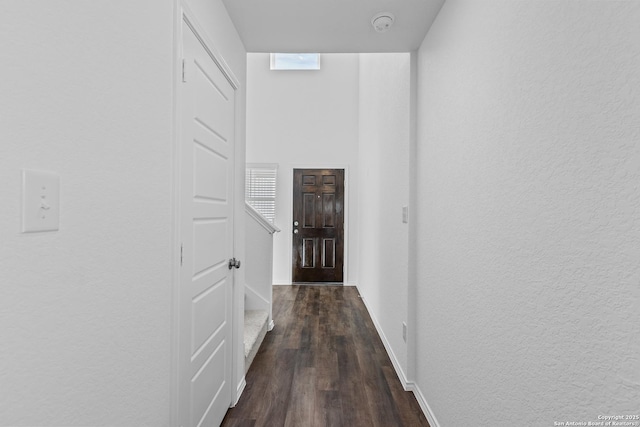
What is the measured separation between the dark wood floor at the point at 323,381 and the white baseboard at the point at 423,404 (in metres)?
0.03

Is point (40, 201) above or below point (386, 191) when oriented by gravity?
below

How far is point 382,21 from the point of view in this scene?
1.97 m

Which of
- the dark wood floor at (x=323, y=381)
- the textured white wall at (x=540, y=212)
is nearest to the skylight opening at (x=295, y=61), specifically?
the dark wood floor at (x=323, y=381)

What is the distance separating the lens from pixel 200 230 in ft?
5.23

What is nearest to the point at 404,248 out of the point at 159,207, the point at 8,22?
the point at 159,207

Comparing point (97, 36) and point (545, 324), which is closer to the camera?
point (97, 36)

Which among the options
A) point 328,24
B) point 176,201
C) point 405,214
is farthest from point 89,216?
point 405,214

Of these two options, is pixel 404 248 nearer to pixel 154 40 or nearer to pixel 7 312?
pixel 154 40

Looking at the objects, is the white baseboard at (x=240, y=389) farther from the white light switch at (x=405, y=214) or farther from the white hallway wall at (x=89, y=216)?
the white light switch at (x=405, y=214)

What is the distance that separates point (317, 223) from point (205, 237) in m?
4.22

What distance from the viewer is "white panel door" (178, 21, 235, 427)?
142 centimetres

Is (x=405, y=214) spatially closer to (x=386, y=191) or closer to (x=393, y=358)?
(x=386, y=191)

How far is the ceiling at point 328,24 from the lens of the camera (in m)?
1.86

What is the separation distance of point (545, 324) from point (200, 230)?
4.38ft
